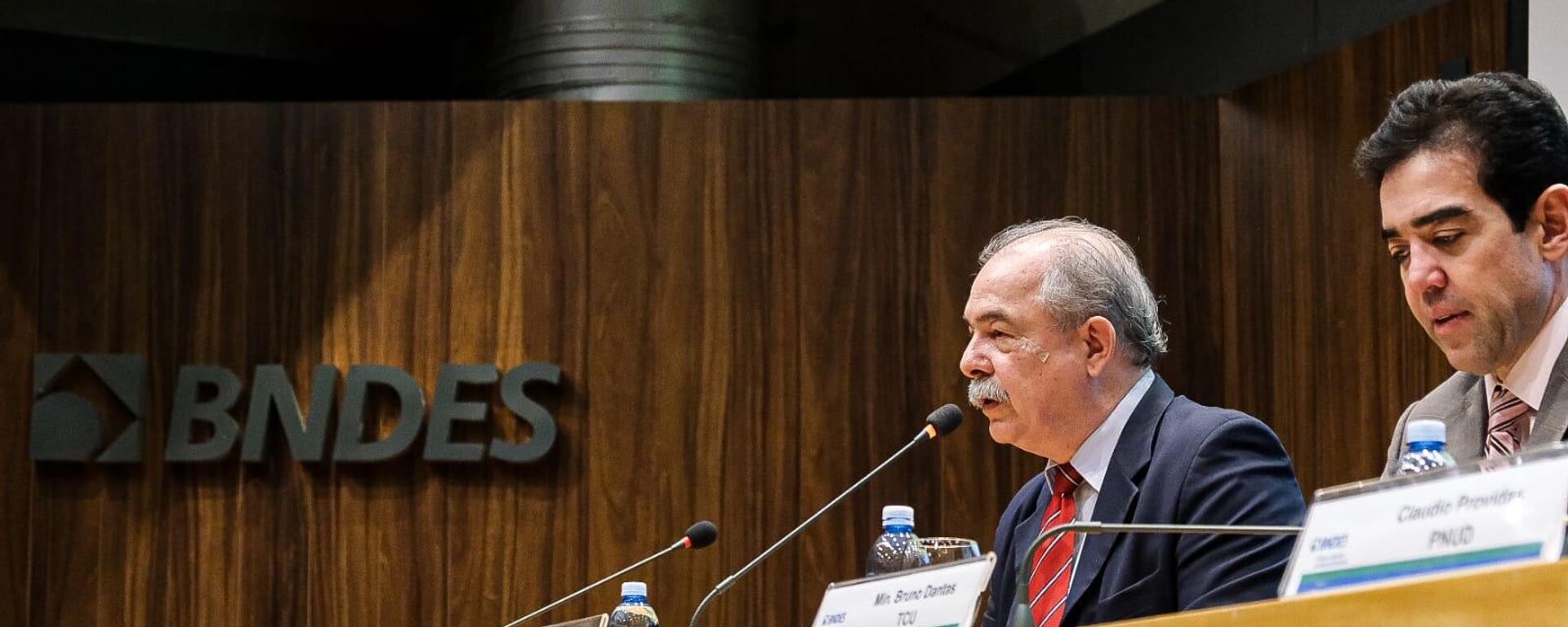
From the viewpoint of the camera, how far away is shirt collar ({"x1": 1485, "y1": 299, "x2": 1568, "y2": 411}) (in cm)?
173

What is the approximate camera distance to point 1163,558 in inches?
78.1

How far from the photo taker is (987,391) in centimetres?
240

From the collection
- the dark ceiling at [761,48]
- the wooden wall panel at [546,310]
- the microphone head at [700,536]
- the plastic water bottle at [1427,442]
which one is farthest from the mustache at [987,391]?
the dark ceiling at [761,48]

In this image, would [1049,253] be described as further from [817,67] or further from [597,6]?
[817,67]

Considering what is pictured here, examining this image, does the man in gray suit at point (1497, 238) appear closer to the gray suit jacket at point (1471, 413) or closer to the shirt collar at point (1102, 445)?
the gray suit jacket at point (1471, 413)

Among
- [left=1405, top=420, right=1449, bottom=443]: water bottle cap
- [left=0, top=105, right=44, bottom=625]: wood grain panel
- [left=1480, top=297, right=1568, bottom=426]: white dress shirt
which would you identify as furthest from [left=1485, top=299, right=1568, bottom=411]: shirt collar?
[left=0, top=105, right=44, bottom=625]: wood grain panel

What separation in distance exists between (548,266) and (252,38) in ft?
5.95

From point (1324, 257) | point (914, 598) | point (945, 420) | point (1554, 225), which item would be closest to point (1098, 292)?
point (945, 420)

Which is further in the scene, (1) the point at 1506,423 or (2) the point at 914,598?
(1) the point at 1506,423

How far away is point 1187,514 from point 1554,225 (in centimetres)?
54

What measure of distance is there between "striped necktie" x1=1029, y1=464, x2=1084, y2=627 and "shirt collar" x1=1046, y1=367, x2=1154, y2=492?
2 cm

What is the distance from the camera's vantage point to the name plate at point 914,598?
141cm

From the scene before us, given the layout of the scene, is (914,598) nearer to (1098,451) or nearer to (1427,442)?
(1427,442)

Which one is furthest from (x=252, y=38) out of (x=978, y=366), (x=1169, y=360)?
(x=978, y=366)
